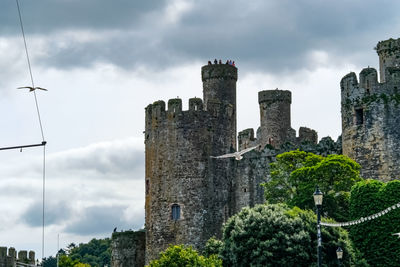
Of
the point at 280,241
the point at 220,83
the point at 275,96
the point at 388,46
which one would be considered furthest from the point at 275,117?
the point at 280,241

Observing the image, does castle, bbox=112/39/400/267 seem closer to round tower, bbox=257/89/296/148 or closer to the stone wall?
the stone wall

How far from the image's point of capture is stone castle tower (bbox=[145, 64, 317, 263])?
49656 mm

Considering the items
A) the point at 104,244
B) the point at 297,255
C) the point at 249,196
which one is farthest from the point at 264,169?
the point at 104,244

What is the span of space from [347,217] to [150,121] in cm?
1233

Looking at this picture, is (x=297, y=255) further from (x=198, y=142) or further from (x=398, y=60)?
(x=398, y=60)

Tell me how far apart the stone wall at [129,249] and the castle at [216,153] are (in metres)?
0.12

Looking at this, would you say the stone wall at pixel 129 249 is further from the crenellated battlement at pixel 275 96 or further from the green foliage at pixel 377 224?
the green foliage at pixel 377 224

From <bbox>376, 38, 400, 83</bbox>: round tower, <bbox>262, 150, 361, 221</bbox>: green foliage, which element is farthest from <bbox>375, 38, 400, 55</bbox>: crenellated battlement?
<bbox>262, 150, 361, 221</bbox>: green foliage

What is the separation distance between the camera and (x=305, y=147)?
2047 inches

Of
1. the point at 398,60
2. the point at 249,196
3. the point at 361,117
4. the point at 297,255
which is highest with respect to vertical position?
the point at 398,60

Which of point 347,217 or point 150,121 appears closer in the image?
point 347,217

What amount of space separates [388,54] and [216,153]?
10413 millimetres

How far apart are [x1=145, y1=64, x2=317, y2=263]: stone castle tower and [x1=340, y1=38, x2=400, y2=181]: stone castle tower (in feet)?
19.6

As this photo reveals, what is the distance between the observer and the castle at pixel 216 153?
4756cm
